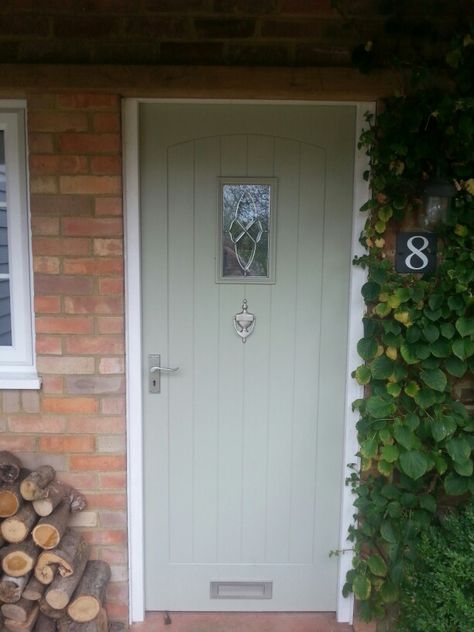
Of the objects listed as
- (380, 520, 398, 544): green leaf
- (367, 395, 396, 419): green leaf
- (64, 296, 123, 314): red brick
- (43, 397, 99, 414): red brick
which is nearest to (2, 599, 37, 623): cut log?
(43, 397, 99, 414): red brick

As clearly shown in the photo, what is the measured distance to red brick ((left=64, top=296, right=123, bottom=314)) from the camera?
2086mm

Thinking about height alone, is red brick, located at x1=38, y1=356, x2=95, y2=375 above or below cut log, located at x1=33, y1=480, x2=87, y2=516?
above

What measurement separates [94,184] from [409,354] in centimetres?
143

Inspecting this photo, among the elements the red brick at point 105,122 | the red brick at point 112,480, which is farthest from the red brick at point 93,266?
the red brick at point 112,480

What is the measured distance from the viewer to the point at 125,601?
227cm

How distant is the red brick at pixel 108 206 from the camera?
2.04m

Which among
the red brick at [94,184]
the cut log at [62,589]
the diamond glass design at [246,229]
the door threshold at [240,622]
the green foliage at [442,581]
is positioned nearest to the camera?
the green foliage at [442,581]

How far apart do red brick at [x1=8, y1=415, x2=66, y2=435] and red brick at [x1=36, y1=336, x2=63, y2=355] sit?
0.92 feet

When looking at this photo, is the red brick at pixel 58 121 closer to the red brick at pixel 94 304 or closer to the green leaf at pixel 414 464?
the red brick at pixel 94 304

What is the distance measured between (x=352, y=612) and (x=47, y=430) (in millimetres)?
1594

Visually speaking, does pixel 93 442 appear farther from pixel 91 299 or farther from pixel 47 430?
pixel 91 299

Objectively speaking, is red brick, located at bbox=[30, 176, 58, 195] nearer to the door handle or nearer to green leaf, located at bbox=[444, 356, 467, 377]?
the door handle

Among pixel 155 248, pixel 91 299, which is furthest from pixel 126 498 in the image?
pixel 155 248

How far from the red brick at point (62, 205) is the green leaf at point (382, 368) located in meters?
1.31
